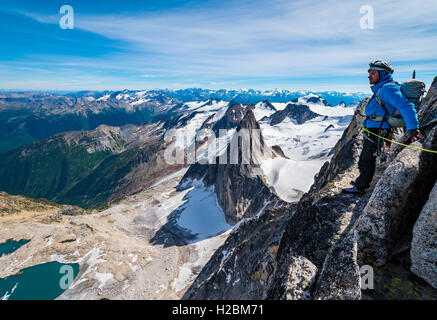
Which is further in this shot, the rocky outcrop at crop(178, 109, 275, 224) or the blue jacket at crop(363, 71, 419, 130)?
the rocky outcrop at crop(178, 109, 275, 224)

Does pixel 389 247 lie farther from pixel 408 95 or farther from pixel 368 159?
pixel 408 95

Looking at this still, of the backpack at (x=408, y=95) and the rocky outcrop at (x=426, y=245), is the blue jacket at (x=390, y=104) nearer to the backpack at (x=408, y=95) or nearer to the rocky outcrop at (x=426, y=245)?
the backpack at (x=408, y=95)

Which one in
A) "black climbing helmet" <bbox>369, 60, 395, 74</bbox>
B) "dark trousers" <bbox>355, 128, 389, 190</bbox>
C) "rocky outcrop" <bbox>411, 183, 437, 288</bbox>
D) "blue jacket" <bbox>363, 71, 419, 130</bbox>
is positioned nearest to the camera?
"rocky outcrop" <bbox>411, 183, 437, 288</bbox>

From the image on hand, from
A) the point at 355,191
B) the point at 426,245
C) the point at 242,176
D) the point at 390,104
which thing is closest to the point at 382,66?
the point at 390,104

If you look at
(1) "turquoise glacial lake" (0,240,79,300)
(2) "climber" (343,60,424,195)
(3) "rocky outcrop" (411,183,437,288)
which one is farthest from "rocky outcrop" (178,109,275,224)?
(3) "rocky outcrop" (411,183,437,288)

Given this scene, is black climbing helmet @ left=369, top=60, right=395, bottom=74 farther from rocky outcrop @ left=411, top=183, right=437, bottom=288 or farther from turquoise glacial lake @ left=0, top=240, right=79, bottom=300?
turquoise glacial lake @ left=0, top=240, right=79, bottom=300

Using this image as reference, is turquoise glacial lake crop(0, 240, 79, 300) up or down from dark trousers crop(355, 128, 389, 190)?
down

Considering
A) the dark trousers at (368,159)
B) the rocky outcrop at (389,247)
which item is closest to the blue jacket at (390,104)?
the dark trousers at (368,159)
